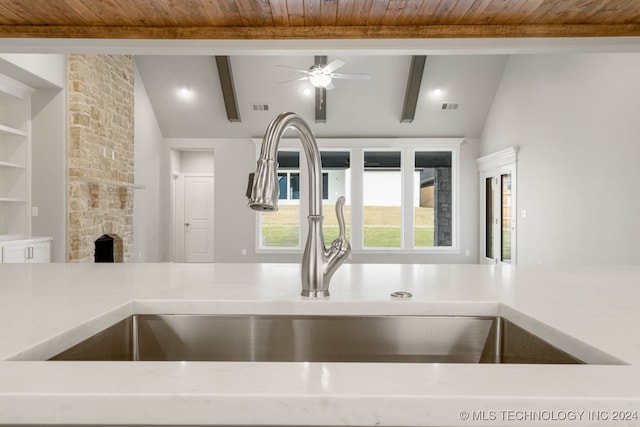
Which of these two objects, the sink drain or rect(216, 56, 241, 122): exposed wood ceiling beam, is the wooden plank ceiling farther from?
rect(216, 56, 241, 122): exposed wood ceiling beam

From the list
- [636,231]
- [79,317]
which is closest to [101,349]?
[79,317]

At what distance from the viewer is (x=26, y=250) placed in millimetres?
4848

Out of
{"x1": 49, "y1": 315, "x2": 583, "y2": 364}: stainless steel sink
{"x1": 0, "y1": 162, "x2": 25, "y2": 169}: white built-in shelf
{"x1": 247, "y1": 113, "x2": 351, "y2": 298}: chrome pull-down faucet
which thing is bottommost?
{"x1": 49, "y1": 315, "x2": 583, "y2": 364}: stainless steel sink

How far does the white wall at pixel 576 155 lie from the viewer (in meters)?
4.32

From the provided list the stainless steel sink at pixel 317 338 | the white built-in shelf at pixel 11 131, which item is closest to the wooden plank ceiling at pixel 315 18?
the stainless steel sink at pixel 317 338

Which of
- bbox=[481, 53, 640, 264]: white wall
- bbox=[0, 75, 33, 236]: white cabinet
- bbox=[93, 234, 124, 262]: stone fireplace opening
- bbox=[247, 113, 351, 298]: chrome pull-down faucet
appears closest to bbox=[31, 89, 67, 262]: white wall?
bbox=[0, 75, 33, 236]: white cabinet

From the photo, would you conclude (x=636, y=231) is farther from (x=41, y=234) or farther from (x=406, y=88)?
(x=41, y=234)

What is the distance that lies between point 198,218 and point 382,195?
13.8 feet

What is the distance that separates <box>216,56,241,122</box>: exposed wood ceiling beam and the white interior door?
2.16 metres

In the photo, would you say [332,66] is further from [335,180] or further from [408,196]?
[408,196]

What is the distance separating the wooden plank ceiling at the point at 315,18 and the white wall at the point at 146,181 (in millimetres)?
5211

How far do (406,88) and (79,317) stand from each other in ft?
24.4

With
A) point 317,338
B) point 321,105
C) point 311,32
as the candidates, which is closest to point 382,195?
point 321,105

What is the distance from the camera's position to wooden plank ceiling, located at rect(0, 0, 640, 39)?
203 cm
